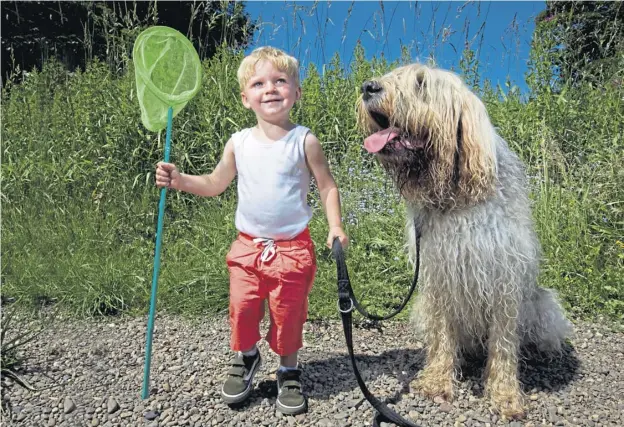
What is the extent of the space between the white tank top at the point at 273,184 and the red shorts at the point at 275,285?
8cm

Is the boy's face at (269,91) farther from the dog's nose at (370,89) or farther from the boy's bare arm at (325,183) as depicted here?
the dog's nose at (370,89)

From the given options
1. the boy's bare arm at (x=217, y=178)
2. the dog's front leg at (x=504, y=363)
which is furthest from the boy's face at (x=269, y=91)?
the dog's front leg at (x=504, y=363)

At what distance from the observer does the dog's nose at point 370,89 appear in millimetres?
2373

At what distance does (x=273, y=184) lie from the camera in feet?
8.62

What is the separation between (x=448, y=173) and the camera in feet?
7.87

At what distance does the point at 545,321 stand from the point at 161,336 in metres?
2.38

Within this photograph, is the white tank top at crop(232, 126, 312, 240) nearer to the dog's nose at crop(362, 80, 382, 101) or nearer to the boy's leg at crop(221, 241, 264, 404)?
the boy's leg at crop(221, 241, 264, 404)

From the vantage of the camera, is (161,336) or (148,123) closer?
(148,123)

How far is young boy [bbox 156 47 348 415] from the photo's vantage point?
2588 mm

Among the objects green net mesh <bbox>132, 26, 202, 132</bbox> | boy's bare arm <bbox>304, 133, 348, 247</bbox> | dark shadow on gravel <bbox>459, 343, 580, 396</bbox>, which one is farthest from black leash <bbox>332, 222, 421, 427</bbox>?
green net mesh <bbox>132, 26, 202, 132</bbox>

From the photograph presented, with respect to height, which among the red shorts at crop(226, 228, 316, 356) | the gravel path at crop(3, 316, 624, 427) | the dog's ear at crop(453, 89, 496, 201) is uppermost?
the dog's ear at crop(453, 89, 496, 201)

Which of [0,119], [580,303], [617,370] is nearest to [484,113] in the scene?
[617,370]

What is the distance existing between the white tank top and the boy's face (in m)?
0.14

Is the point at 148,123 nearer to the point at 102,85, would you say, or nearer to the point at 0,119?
the point at 102,85
